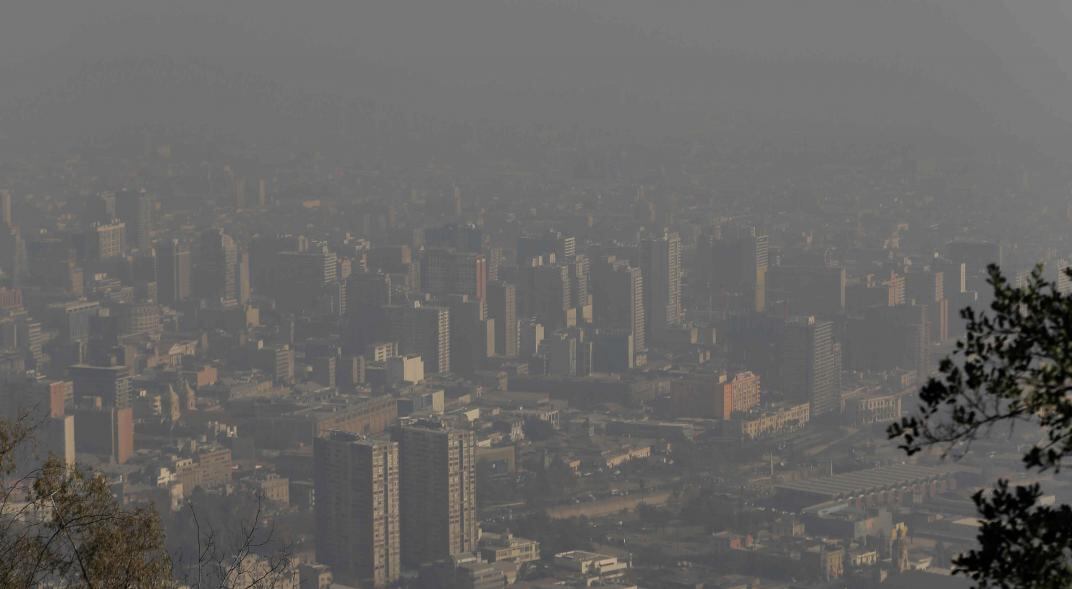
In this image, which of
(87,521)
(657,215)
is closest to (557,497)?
(87,521)

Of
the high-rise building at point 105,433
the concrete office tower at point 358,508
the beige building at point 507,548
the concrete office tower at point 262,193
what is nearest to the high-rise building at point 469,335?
the high-rise building at point 105,433

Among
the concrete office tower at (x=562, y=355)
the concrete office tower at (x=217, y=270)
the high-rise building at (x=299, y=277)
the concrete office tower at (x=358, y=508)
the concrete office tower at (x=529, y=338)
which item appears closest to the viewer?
the concrete office tower at (x=358, y=508)

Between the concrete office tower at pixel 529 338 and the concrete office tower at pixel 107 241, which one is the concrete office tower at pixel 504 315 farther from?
the concrete office tower at pixel 107 241

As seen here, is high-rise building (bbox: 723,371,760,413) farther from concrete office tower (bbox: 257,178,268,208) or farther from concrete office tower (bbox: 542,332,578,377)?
concrete office tower (bbox: 257,178,268,208)

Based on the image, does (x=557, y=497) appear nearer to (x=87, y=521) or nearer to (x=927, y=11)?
(x=87, y=521)

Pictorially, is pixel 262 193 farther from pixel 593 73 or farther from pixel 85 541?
pixel 85 541

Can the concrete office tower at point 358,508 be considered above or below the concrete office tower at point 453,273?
below
